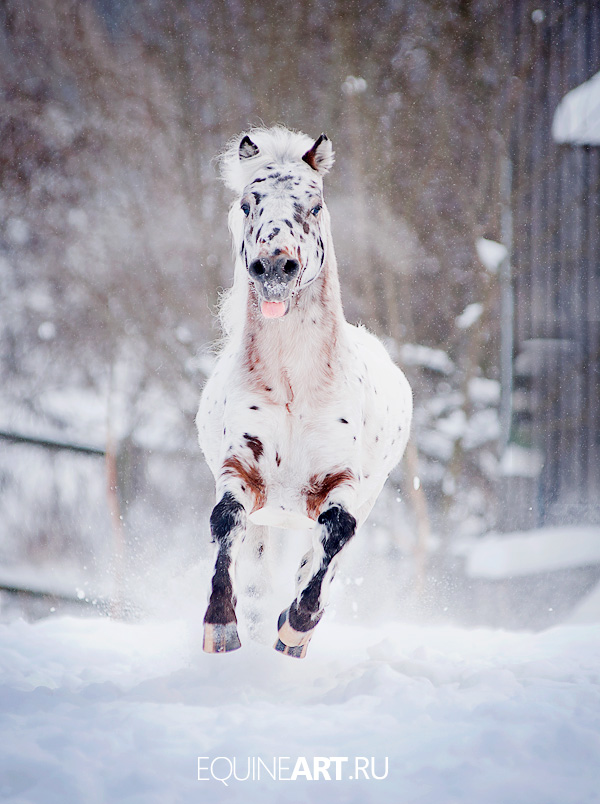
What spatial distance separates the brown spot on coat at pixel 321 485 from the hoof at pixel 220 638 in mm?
497

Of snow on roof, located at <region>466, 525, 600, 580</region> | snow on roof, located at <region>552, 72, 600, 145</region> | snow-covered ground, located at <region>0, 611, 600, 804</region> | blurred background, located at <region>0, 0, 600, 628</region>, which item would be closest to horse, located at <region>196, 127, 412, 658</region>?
snow-covered ground, located at <region>0, 611, 600, 804</region>

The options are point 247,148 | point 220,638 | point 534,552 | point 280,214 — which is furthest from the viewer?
point 534,552

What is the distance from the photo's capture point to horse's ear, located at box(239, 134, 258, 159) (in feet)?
6.94

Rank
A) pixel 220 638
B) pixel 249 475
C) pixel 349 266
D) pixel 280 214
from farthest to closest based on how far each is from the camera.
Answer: pixel 349 266
pixel 249 475
pixel 280 214
pixel 220 638

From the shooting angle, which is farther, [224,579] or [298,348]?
[298,348]

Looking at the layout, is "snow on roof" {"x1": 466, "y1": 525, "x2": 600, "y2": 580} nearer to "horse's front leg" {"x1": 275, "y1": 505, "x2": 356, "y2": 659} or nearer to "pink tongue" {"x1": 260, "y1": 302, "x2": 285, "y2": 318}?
"horse's front leg" {"x1": 275, "y1": 505, "x2": 356, "y2": 659}

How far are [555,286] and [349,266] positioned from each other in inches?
68.4

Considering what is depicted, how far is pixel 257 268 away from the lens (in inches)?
67.1

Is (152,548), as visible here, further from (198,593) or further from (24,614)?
(198,593)

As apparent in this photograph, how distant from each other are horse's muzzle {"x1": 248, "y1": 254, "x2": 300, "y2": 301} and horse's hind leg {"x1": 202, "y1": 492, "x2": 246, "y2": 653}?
0.61 m

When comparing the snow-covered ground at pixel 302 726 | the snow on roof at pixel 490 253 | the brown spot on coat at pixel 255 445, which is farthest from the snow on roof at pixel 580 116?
the brown spot on coat at pixel 255 445

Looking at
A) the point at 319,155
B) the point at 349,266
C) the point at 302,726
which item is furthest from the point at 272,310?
the point at 349,266

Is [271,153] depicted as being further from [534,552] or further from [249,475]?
[534,552]

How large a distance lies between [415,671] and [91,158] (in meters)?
4.99
